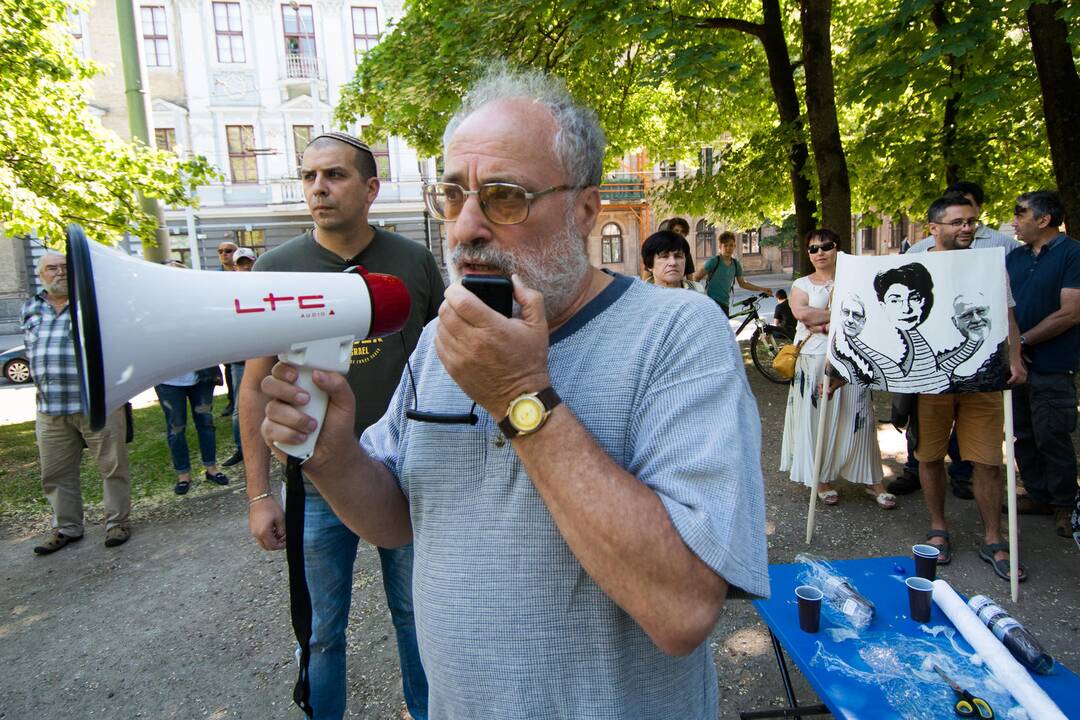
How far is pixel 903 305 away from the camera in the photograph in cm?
339

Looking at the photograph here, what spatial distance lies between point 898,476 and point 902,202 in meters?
6.49

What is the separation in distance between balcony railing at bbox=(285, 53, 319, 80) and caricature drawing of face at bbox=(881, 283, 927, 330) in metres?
24.7

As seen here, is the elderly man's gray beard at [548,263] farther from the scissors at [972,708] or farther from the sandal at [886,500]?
the sandal at [886,500]

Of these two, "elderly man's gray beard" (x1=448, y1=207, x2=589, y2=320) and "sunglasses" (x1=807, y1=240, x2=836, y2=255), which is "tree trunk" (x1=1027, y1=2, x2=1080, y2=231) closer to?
"sunglasses" (x1=807, y1=240, x2=836, y2=255)

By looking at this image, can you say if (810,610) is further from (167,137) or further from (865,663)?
(167,137)

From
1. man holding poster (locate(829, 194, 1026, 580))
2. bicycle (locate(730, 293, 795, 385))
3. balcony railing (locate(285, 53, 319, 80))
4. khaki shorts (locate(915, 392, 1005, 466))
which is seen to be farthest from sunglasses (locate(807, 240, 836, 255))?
balcony railing (locate(285, 53, 319, 80))

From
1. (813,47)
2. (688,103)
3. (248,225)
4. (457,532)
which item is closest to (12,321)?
(248,225)

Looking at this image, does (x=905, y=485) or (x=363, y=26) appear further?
(x=363, y=26)

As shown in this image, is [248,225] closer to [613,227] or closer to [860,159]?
[613,227]

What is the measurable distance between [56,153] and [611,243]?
88.9 feet

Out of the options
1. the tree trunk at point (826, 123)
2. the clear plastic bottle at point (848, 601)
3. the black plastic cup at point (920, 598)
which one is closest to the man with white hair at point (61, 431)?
the clear plastic bottle at point (848, 601)

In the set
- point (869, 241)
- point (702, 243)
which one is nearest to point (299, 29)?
point (702, 243)

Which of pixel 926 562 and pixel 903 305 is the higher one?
pixel 903 305

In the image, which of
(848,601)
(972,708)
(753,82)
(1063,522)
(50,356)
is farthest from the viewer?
(753,82)
